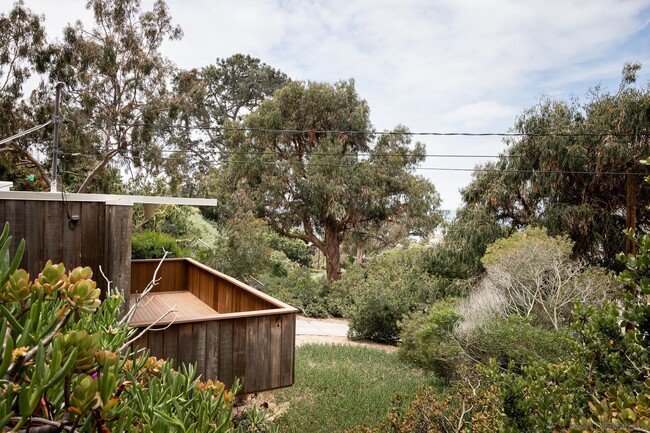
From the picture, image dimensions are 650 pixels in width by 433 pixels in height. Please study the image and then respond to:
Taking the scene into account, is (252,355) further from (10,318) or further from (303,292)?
(303,292)

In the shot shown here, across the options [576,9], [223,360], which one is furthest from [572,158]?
[223,360]

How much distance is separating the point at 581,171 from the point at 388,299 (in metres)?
7.13

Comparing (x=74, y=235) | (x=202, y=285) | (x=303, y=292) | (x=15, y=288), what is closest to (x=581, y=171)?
(x=303, y=292)

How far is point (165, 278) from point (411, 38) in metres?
12.4

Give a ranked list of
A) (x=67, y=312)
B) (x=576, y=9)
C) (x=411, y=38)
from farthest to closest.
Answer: (x=411, y=38) → (x=576, y=9) → (x=67, y=312)

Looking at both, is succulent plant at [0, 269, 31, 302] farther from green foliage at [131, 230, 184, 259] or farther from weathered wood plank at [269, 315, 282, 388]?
green foliage at [131, 230, 184, 259]

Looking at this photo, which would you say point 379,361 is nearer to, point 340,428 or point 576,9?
point 340,428

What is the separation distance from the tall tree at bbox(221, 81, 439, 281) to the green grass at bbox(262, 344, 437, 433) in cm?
806

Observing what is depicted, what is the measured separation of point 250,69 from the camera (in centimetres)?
2762

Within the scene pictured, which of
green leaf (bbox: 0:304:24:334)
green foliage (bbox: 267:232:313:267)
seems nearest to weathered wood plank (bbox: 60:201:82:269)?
green leaf (bbox: 0:304:24:334)

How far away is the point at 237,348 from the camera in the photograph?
4.41 m

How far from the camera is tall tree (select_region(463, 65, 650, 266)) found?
12992mm

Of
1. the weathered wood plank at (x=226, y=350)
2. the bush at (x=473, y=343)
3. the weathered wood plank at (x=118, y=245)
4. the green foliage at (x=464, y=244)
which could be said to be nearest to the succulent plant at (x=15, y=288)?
the weathered wood plank at (x=226, y=350)

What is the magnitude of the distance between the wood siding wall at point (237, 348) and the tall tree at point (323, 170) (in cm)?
1356
